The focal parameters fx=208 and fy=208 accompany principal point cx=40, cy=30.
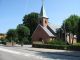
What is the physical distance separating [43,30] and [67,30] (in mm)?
8506

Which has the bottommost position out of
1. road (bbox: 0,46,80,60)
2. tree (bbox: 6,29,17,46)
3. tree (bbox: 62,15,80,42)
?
road (bbox: 0,46,80,60)

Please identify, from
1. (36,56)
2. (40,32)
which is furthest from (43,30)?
(36,56)

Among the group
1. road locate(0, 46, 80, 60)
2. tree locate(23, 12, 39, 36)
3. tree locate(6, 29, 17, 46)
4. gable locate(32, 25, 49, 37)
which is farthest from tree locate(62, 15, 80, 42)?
road locate(0, 46, 80, 60)

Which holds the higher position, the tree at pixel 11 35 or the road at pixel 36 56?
the tree at pixel 11 35

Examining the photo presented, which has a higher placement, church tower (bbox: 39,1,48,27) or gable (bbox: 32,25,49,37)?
church tower (bbox: 39,1,48,27)

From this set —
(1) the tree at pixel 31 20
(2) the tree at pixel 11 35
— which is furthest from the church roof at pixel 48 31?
(1) the tree at pixel 31 20

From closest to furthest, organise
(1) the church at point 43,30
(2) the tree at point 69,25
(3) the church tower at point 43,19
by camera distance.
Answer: (1) the church at point 43,30 < (3) the church tower at point 43,19 < (2) the tree at point 69,25

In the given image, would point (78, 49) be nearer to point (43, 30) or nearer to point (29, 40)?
point (43, 30)

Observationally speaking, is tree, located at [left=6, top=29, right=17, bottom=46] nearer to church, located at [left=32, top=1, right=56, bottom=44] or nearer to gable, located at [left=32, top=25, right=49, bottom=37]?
church, located at [left=32, top=1, right=56, bottom=44]

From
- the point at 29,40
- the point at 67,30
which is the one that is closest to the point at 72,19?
the point at 67,30

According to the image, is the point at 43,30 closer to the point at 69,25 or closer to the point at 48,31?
the point at 48,31

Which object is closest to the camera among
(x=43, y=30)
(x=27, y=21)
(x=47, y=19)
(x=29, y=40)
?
(x=43, y=30)

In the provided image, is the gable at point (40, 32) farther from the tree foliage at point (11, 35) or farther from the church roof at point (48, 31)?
the tree foliage at point (11, 35)

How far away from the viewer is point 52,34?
2552 inches
